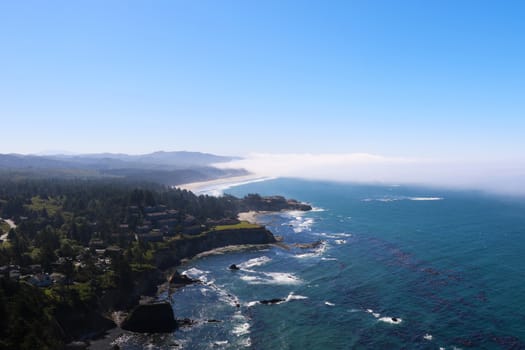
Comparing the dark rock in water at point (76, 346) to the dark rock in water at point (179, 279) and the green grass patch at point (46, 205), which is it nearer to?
the dark rock in water at point (179, 279)

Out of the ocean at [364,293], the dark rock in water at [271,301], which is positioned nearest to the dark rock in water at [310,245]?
the ocean at [364,293]

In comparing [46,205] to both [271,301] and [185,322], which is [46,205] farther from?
[271,301]

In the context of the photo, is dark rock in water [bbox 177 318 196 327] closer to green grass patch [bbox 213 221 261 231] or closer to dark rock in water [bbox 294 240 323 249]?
dark rock in water [bbox 294 240 323 249]

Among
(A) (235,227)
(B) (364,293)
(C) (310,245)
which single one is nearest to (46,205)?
(A) (235,227)

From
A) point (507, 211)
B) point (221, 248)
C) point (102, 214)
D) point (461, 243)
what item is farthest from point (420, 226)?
point (102, 214)

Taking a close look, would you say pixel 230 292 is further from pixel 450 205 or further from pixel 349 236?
pixel 450 205
